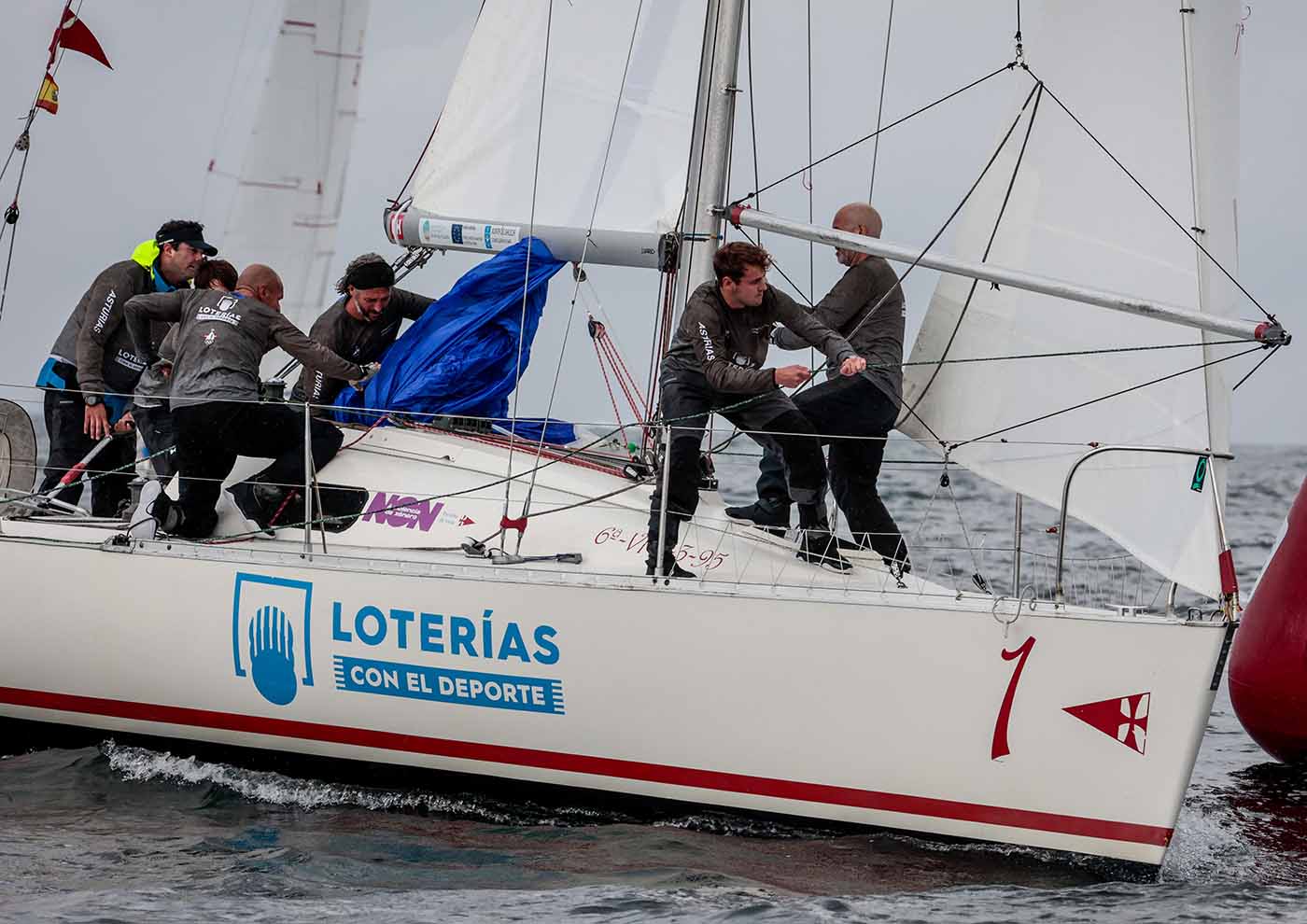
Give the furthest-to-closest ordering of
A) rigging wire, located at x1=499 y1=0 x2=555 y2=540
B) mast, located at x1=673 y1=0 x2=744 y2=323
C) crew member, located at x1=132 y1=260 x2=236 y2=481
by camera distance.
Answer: rigging wire, located at x1=499 y1=0 x2=555 y2=540 < crew member, located at x1=132 y1=260 x2=236 y2=481 < mast, located at x1=673 y1=0 x2=744 y2=323

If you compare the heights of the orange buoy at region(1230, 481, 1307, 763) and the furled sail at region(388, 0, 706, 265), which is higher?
the furled sail at region(388, 0, 706, 265)

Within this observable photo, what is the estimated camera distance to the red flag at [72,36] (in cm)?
716

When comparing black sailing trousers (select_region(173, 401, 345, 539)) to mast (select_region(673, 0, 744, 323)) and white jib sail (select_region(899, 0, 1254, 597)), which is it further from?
white jib sail (select_region(899, 0, 1254, 597))

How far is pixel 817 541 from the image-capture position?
5746 millimetres

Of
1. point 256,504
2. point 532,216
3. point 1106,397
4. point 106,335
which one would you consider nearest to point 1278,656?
point 1106,397

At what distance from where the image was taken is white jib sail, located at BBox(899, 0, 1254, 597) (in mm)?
5336

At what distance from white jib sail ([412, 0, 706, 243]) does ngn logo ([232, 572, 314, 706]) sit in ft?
6.85

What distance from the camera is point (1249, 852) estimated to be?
564 cm

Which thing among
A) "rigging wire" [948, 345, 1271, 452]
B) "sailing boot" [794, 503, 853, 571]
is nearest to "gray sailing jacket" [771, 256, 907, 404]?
"rigging wire" [948, 345, 1271, 452]

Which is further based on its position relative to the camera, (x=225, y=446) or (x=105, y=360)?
(x=105, y=360)

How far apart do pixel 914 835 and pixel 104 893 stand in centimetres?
264

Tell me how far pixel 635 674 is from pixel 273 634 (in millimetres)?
1443

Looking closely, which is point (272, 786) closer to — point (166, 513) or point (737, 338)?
point (166, 513)

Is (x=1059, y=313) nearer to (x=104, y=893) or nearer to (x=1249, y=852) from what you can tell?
(x=1249, y=852)
